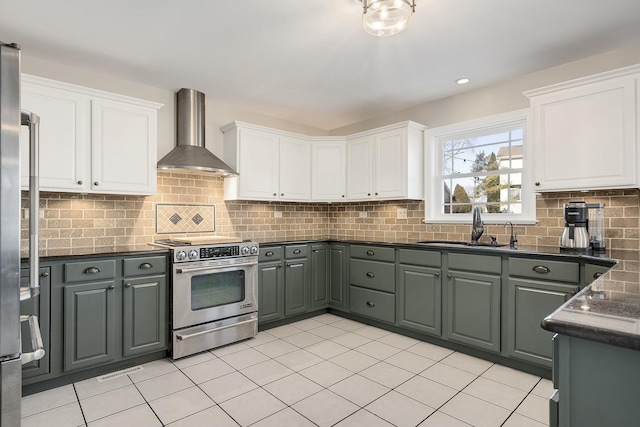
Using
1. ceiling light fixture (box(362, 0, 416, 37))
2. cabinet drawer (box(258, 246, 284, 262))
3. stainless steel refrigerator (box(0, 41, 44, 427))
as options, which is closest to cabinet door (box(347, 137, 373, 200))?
cabinet drawer (box(258, 246, 284, 262))

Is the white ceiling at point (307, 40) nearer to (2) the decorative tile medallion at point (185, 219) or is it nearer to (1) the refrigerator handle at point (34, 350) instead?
(2) the decorative tile medallion at point (185, 219)

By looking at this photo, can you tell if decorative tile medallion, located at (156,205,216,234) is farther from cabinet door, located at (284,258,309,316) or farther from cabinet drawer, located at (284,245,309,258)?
cabinet door, located at (284,258,309,316)

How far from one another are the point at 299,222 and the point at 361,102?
178 centimetres

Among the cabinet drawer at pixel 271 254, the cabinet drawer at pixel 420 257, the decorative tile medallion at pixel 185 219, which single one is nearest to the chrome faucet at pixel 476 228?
the cabinet drawer at pixel 420 257

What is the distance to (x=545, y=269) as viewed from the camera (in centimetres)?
260

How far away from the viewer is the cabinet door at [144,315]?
9.16 feet

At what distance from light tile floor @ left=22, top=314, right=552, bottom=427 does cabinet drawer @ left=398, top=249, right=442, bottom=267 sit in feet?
2.54

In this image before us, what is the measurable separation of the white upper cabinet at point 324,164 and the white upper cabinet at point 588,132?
1.28 m

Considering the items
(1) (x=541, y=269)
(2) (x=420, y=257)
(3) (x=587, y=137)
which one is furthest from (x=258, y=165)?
(3) (x=587, y=137)

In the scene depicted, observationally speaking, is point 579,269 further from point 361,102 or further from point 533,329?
point 361,102

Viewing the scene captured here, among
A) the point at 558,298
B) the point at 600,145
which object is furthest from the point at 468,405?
the point at 600,145

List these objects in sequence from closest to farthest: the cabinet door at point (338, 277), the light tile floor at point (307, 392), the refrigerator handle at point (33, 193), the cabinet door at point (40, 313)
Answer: the refrigerator handle at point (33, 193)
the light tile floor at point (307, 392)
the cabinet door at point (40, 313)
the cabinet door at point (338, 277)

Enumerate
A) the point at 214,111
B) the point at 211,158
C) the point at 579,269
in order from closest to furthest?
the point at 579,269, the point at 211,158, the point at 214,111

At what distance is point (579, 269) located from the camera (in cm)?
245
